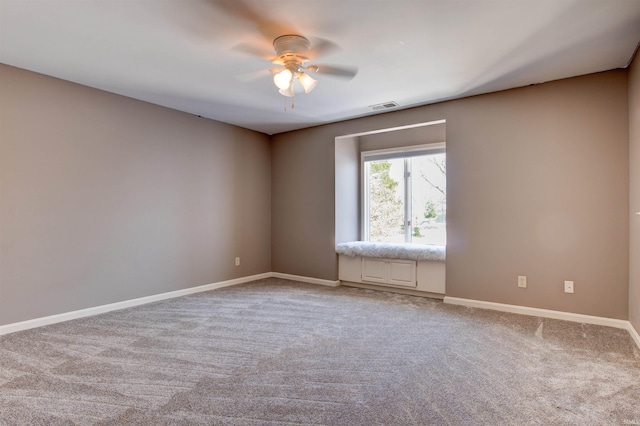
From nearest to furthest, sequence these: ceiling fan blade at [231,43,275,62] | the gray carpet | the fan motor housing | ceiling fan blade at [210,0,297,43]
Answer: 1. the gray carpet
2. ceiling fan blade at [210,0,297,43]
3. the fan motor housing
4. ceiling fan blade at [231,43,275,62]

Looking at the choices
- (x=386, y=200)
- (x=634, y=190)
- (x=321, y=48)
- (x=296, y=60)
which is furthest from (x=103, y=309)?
(x=634, y=190)

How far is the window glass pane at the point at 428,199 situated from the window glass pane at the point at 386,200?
0.20m

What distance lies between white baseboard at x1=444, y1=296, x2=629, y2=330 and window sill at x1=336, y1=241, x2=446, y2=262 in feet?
1.80

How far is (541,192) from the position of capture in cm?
351

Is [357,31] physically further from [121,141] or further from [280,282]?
[280,282]

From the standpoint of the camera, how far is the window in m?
4.95

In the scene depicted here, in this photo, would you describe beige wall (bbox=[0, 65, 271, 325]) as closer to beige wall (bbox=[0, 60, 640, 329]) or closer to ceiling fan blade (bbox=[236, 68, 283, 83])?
beige wall (bbox=[0, 60, 640, 329])

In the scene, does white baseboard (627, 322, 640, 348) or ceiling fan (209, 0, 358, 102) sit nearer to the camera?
ceiling fan (209, 0, 358, 102)

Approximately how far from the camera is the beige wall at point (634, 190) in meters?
2.77

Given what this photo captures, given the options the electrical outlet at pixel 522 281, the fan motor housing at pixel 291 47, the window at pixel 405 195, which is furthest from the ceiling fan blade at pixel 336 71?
the electrical outlet at pixel 522 281

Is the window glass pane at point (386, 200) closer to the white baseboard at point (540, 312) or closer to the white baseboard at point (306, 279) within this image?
the white baseboard at point (306, 279)

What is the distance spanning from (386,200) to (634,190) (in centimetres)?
297

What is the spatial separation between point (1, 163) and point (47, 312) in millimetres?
1443

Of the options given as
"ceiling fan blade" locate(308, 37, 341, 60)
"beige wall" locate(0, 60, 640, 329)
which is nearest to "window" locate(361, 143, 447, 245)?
"beige wall" locate(0, 60, 640, 329)
